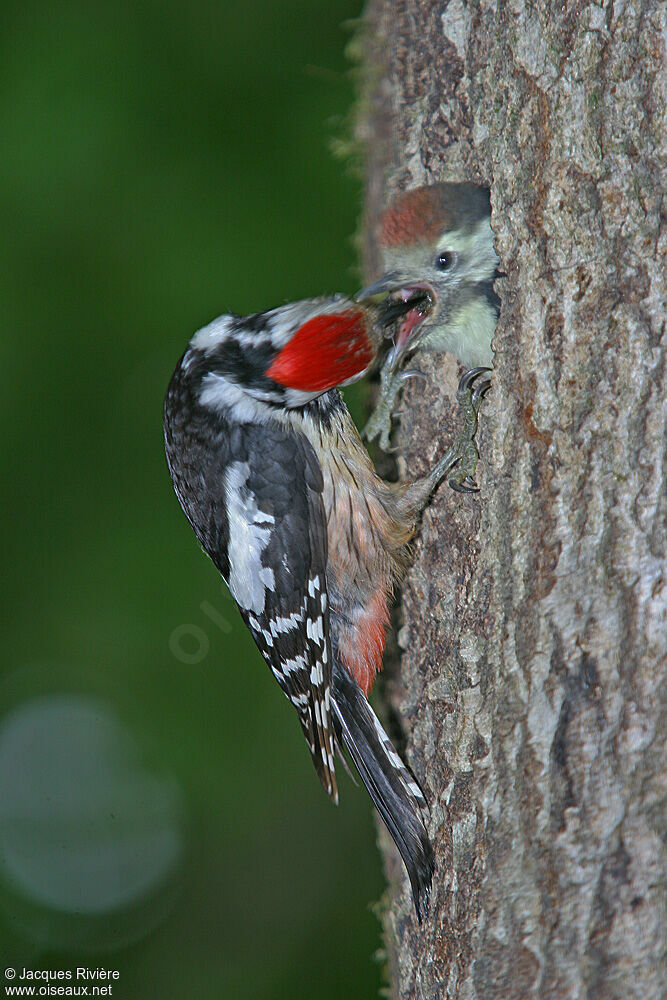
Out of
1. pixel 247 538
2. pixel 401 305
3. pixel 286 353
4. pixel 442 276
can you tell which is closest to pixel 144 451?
pixel 247 538

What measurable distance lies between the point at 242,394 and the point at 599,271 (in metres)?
0.96

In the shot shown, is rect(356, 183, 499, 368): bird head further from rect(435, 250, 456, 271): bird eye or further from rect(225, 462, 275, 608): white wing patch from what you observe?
rect(225, 462, 275, 608): white wing patch

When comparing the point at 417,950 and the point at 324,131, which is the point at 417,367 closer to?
the point at 417,950

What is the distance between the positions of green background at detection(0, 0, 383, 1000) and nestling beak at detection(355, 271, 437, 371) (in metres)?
1.30

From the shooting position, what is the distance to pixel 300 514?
188 cm

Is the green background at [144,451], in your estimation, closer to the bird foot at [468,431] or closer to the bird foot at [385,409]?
the bird foot at [385,409]

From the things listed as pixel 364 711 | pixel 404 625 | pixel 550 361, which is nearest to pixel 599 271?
pixel 550 361

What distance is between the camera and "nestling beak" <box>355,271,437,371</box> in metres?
1.69

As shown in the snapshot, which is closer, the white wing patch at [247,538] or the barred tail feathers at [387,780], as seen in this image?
the barred tail feathers at [387,780]

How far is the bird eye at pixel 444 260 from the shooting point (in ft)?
5.31

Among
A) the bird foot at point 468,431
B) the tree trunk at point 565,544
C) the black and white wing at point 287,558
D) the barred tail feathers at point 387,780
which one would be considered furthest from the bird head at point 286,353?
the barred tail feathers at point 387,780

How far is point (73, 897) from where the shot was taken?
357 cm

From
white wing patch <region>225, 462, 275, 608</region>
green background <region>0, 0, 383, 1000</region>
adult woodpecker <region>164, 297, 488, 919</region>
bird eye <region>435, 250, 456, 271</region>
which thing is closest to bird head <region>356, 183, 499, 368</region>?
bird eye <region>435, 250, 456, 271</region>

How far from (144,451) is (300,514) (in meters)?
1.48
